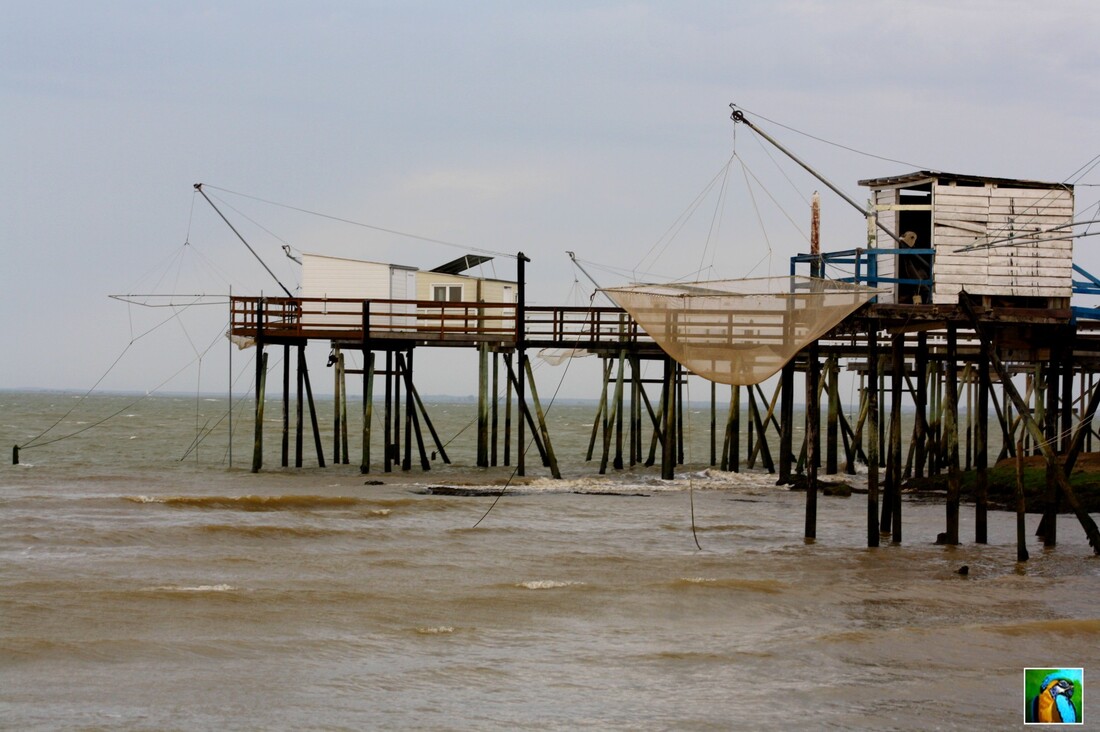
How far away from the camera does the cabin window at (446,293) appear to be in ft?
109

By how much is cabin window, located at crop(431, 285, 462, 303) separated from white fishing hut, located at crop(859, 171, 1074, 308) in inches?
644

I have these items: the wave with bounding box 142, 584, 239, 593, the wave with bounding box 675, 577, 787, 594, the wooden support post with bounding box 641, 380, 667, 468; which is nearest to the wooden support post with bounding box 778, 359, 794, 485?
the wooden support post with bounding box 641, 380, 667, 468

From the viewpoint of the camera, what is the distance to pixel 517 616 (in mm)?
13969

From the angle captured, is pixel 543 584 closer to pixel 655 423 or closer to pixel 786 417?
pixel 786 417

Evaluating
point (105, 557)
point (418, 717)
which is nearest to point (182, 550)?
point (105, 557)

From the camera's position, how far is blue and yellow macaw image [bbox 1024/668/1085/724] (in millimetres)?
9992

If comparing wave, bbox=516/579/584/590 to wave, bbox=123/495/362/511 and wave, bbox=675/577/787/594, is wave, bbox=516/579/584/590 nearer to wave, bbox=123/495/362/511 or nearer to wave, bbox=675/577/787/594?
wave, bbox=675/577/787/594

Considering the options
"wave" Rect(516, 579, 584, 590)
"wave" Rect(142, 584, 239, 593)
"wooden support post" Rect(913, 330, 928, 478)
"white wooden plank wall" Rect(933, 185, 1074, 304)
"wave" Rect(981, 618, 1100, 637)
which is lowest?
"wave" Rect(142, 584, 239, 593)

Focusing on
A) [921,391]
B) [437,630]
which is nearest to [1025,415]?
[921,391]

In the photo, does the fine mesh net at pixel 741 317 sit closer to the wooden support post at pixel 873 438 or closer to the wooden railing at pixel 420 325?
the wooden support post at pixel 873 438

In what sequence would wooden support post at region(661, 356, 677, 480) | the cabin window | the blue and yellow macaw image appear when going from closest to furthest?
the blue and yellow macaw image
wooden support post at region(661, 356, 677, 480)
the cabin window

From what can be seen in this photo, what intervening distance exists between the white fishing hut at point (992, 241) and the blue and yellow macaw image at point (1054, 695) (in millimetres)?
8039

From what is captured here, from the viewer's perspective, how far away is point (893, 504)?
18.9 m

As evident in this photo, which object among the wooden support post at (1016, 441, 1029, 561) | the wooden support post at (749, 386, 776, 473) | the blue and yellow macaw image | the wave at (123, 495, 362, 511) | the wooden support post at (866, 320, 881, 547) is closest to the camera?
the blue and yellow macaw image
